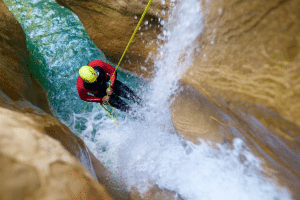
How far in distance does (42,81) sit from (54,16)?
154cm

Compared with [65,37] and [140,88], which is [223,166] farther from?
[65,37]

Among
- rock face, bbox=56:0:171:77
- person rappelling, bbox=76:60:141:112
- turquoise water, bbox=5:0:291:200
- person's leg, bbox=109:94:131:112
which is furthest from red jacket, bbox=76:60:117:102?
turquoise water, bbox=5:0:291:200

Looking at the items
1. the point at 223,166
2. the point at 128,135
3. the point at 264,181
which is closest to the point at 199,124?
the point at 223,166

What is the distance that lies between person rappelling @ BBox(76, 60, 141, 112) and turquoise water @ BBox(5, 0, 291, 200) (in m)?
0.50

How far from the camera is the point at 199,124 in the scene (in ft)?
5.54

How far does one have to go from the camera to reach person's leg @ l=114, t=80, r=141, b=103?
2.67m

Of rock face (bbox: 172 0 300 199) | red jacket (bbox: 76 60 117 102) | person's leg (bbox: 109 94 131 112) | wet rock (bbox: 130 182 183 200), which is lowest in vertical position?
wet rock (bbox: 130 182 183 200)

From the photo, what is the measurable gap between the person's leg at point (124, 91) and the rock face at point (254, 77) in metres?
1.40

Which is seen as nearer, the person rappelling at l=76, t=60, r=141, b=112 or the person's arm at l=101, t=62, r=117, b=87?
the person rappelling at l=76, t=60, r=141, b=112

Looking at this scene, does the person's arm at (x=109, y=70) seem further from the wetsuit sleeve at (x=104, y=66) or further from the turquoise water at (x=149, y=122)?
the turquoise water at (x=149, y=122)

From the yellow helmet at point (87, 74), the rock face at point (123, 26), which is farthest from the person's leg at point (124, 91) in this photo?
the yellow helmet at point (87, 74)

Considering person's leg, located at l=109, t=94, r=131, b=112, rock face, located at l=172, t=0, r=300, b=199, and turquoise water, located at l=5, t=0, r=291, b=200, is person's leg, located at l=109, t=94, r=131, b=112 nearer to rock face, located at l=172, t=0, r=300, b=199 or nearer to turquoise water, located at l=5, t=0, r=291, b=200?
turquoise water, located at l=5, t=0, r=291, b=200

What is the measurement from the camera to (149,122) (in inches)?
110

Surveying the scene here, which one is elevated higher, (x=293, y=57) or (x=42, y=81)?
(x=293, y=57)
